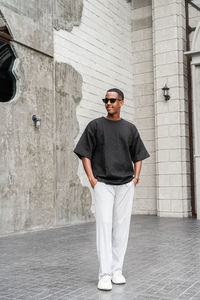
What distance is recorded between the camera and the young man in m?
3.83

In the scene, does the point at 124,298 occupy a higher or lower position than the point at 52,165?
lower

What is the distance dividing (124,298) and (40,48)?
Result: 6503 millimetres

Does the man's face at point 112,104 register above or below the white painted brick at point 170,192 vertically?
above

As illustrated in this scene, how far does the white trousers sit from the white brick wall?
19.2 ft

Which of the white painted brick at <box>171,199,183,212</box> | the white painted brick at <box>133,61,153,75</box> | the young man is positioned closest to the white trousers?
the young man

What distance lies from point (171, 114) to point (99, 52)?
2613 millimetres

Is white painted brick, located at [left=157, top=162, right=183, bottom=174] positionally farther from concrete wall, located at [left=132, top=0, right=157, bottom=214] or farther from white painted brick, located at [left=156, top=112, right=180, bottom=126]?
white painted brick, located at [left=156, top=112, right=180, bottom=126]

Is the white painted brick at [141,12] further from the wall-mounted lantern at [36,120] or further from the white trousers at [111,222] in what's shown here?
the white trousers at [111,222]

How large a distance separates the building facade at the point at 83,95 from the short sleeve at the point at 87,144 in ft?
13.1

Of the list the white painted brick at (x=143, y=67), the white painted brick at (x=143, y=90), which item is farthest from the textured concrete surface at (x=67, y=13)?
the white painted brick at (x=143, y=90)

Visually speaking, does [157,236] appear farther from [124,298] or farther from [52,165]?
[124,298]

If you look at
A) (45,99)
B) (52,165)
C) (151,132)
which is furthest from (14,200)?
(151,132)

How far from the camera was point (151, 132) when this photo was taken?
1204 centimetres

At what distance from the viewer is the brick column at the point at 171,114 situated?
36.3 feet
